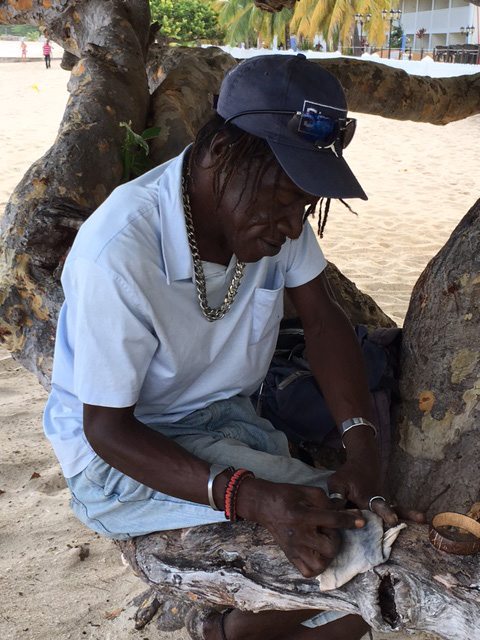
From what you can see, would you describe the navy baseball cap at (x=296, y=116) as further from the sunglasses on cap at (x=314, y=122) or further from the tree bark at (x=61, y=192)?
the tree bark at (x=61, y=192)

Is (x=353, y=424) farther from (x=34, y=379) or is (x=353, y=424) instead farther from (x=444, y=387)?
(x=34, y=379)

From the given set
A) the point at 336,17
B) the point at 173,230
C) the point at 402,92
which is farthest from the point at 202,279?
the point at 336,17

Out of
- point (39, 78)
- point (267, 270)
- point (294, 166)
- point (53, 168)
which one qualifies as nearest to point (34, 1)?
point (53, 168)

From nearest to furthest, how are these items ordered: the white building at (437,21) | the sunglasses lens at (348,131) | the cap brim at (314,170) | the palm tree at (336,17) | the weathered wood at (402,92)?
the cap brim at (314,170) → the sunglasses lens at (348,131) → the weathered wood at (402,92) → the palm tree at (336,17) → the white building at (437,21)

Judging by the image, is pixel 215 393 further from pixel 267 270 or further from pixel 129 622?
pixel 129 622

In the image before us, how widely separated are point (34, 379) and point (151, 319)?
2.77 metres

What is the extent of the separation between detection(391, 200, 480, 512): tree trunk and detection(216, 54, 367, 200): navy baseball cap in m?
0.57

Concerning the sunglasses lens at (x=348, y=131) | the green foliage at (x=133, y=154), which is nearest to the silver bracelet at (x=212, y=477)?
the sunglasses lens at (x=348, y=131)

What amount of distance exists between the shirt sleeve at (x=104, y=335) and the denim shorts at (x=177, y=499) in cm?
28

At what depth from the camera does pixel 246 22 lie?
34344mm

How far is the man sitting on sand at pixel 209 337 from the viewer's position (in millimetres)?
1655

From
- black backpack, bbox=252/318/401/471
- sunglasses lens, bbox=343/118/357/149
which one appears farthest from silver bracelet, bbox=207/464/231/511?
sunglasses lens, bbox=343/118/357/149

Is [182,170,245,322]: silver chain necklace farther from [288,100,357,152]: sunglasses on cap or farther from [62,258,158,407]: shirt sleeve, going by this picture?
[288,100,357,152]: sunglasses on cap

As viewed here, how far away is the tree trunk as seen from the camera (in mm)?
2045
